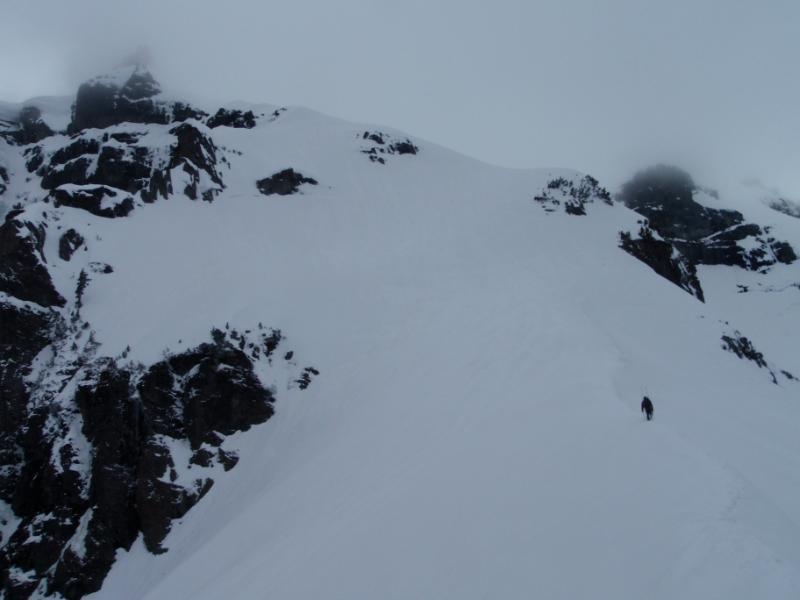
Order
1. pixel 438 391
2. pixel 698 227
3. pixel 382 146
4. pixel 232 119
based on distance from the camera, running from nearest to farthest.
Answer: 1. pixel 438 391
2. pixel 382 146
3. pixel 232 119
4. pixel 698 227

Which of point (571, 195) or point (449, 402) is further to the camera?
point (571, 195)

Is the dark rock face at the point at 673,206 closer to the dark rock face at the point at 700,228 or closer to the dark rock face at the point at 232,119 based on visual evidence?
the dark rock face at the point at 700,228

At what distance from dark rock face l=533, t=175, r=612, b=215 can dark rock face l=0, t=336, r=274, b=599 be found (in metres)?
33.0

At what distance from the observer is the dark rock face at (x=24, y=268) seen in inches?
1137

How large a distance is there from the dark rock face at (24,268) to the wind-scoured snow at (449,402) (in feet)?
2.98

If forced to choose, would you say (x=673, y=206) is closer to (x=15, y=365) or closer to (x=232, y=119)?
(x=232, y=119)

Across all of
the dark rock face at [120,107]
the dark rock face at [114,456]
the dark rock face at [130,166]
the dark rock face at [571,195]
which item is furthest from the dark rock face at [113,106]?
the dark rock face at [114,456]

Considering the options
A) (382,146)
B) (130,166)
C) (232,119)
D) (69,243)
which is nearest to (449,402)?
(69,243)

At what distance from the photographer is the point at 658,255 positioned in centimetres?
4566

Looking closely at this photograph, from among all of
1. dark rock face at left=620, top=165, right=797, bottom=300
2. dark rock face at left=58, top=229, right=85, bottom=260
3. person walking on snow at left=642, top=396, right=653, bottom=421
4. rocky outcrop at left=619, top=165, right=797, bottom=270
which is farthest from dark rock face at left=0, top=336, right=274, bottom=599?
rocky outcrop at left=619, top=165, right=797, bottom=270

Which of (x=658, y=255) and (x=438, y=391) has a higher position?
(x=438, y=391)

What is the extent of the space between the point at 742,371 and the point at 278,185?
37.2 m

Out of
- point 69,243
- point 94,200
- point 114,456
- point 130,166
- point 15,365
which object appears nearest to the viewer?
point 114,456

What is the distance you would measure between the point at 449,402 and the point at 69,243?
26.0 m
